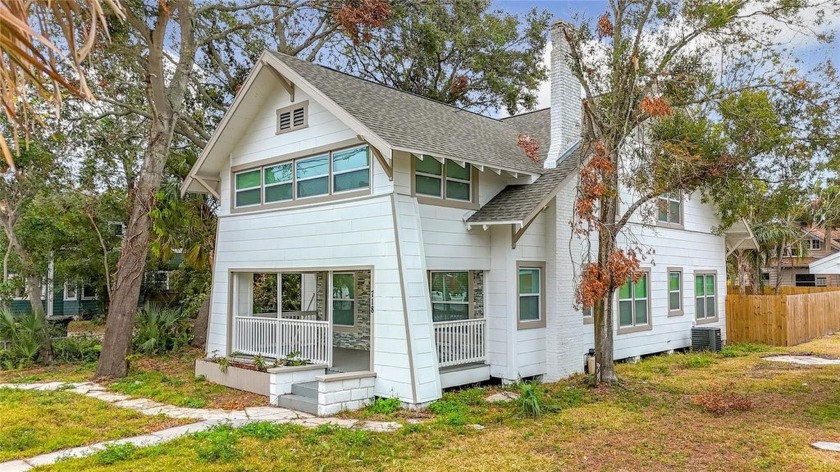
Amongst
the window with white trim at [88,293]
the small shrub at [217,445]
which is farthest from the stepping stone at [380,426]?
the window with white trim at [88,293]

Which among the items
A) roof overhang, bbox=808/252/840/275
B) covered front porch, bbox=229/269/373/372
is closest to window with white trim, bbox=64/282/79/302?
covered front porch, bbox=229/269/373/372

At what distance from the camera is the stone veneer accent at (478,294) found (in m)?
11.5

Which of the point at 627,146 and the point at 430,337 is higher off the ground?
the point at 627,146

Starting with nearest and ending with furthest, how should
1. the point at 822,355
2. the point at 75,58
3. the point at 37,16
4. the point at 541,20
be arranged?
the point at 75,58, the point at 37,16, the point at 822,355, the point at 541,20

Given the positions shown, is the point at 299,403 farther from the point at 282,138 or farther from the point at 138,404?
the point at 282,138

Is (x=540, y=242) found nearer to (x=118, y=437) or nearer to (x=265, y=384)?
(x=265, y=384)

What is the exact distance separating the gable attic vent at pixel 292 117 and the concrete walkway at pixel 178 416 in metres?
5.55

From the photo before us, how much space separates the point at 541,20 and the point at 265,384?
55.6 feet

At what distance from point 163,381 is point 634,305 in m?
11.1

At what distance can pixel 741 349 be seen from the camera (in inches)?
651

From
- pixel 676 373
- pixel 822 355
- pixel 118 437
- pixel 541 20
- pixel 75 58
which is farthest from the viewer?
pixel 541 20

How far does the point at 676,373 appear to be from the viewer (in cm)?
1277

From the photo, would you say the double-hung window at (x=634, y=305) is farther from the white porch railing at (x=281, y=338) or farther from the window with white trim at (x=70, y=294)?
the window with white trim at (x=70, y=294)

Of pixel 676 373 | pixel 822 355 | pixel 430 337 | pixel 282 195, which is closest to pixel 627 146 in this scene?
pixel 676 373
